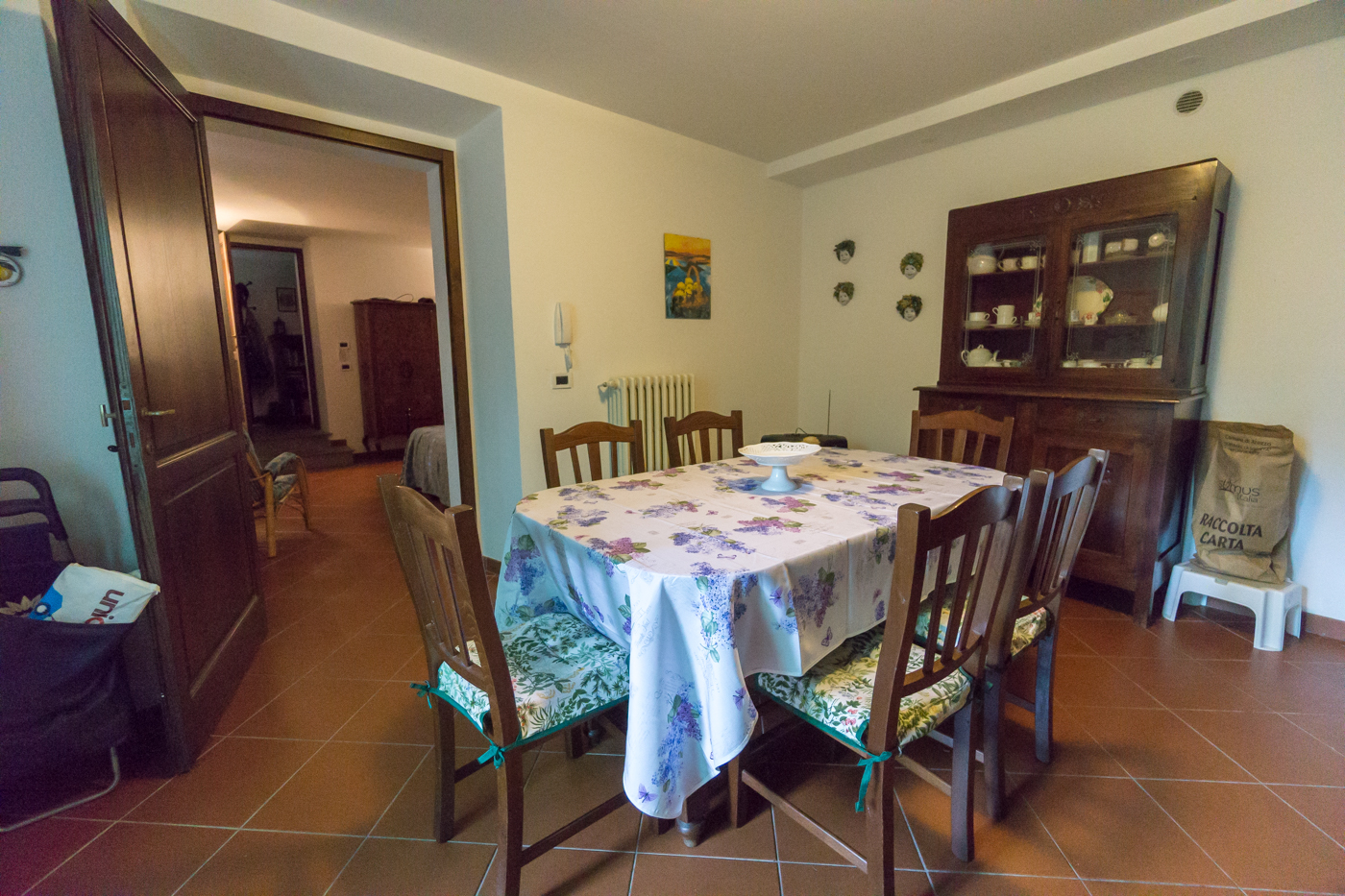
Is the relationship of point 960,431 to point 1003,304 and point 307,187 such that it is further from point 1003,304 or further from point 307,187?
point 307,187

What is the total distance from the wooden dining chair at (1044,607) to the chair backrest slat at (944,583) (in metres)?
0.12

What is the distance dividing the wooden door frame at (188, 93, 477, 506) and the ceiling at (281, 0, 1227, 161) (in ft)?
1.69

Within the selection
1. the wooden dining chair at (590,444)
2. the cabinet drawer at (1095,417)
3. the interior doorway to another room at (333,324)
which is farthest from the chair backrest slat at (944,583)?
the interior doorway to another room at (333,324)

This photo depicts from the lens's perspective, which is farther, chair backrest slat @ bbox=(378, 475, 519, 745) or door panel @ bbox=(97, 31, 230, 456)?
door panel @ bbox=(97, 31, 230, 456)

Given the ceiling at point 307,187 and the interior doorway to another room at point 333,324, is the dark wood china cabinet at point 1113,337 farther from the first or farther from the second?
the interior doorway to another room at point 333,324

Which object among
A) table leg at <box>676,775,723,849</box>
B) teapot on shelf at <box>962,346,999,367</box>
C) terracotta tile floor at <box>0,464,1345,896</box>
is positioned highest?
teapot on shelf at <box>962,346,999,367</box>

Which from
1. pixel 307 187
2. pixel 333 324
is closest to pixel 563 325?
pixel 307 187

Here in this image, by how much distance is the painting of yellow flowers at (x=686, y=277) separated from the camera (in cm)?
332

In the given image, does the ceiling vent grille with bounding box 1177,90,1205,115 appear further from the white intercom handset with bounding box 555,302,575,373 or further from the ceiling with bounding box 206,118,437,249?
the ceiling with bounding box 206,118,437,249

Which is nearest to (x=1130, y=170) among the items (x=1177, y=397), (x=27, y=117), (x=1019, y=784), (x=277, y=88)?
(x=1177, y=397)

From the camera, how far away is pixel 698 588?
3.60 feet

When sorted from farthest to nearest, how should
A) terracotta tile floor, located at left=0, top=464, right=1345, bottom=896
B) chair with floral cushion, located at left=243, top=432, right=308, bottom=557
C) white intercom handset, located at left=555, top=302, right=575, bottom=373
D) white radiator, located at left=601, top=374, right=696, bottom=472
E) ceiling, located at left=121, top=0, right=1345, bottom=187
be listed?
chair with floral cushion, located at left=243, top=432, right=308, bottom=557 < white radiator, located at left=601, top=374, right=696, bottom=472 < white intercom handset, located at left=555, top=302, right=575, bottom=373 < ceiling, located at left=121, top=0, right=1345, bottom=187 < terracotta tile floor, located at left=0, top=464, right=1345, bottom=896

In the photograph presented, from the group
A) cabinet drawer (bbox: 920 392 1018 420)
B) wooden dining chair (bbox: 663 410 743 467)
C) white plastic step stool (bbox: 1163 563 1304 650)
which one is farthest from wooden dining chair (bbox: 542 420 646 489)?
white plastic step stool (bbox: 1163 563 1304 650)

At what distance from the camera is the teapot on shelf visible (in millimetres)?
2984
